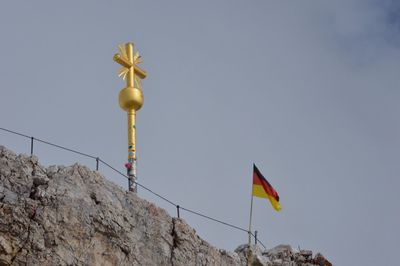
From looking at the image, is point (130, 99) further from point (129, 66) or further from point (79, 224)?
point (79, 224)

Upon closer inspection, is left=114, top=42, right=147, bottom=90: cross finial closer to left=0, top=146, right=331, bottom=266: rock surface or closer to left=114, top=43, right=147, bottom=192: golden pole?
left=114, top=43, right=147, bottom=192: golden pole

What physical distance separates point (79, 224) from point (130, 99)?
12509mm

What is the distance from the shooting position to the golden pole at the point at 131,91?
107 ft

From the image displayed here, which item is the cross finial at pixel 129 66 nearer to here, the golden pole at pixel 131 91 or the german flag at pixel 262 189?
the golden pole at pixel 131 91

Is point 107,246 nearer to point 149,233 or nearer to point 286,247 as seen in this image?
point 149,233

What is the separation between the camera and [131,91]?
111 feet

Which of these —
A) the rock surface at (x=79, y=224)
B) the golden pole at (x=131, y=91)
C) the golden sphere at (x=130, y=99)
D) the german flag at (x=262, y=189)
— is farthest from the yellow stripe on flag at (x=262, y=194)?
the golden sphere at (x=130, y=99)

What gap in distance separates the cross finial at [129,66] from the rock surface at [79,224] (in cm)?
1115

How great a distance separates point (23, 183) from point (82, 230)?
7.26 ft

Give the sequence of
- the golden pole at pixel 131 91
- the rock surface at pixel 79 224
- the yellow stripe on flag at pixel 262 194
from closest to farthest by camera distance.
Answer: the rock surface at pixel 79 224 → the yellow stripe on flag at pixel 262 194 → the golden pole at pixel 131 91

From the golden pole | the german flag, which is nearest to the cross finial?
the golden pole

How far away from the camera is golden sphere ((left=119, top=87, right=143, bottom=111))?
1328 inches

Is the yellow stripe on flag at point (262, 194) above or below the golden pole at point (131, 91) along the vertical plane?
below

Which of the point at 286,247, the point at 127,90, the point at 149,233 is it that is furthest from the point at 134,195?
the point at 127,90
